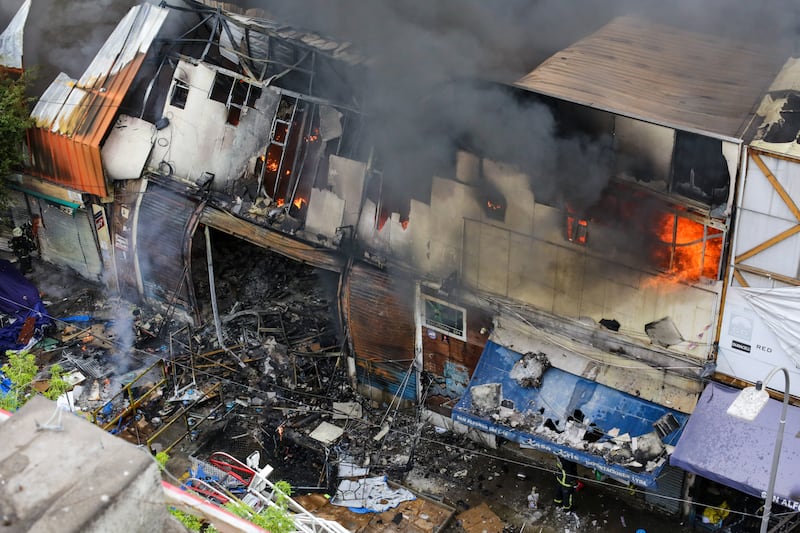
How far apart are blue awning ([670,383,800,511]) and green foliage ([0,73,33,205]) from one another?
13.6m

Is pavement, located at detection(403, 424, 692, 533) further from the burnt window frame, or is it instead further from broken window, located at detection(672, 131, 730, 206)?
broken window, located at detection(672, 131, 730, 206)

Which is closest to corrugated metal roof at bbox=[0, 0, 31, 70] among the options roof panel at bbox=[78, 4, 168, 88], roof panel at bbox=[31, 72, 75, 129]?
roof panel at bbox=[31, 72, 75, 129]

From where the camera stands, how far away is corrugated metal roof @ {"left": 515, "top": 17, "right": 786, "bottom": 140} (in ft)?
37.5

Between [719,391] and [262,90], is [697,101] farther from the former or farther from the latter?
[262,90]

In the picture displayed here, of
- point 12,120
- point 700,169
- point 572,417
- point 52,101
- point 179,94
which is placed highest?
point 700,169

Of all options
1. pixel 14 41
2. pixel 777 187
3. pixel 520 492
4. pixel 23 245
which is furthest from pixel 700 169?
pixel 23 245

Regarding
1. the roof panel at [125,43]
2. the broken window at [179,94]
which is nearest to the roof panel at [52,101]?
the roof panel at [125,43]

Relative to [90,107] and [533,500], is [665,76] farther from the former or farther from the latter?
[90,107]

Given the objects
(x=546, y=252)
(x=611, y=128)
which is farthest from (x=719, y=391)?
(x=611, y=128)

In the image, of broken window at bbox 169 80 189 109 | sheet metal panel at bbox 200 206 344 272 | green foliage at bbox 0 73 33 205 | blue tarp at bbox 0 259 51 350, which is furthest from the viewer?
blue tarp at bbox 0 259 51 350

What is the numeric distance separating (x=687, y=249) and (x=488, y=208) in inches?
120

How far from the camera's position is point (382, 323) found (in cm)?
1463

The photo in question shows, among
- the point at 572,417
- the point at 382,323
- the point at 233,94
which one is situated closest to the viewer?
the point at 572,417

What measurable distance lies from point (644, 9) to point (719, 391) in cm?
717
